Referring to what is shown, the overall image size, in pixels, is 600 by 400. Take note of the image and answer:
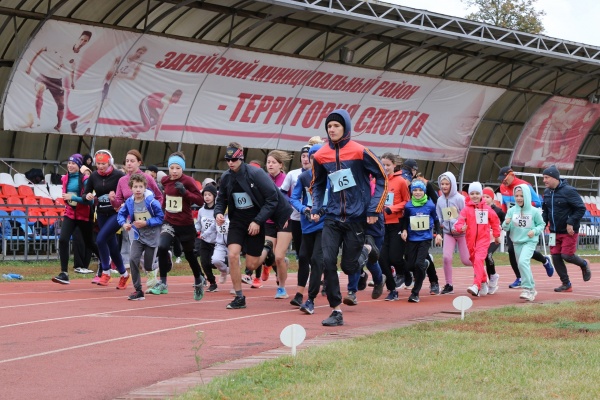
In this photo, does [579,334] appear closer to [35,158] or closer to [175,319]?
[175,319]

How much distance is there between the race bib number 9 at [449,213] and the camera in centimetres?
1487

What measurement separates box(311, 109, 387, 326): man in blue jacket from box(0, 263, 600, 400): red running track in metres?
0.64

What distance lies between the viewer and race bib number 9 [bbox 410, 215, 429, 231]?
1412 cm

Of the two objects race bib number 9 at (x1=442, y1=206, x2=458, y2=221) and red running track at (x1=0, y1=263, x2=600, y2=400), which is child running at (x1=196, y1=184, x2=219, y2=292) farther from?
race bib number 9 at (x1=442, y1=206, x2=458, y2=221)

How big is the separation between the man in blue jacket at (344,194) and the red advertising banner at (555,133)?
2991 cm

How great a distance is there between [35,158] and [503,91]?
17.2 m

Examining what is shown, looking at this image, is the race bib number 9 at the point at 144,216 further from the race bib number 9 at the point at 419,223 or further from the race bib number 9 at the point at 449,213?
the race bib number 9 at the point at 449,213

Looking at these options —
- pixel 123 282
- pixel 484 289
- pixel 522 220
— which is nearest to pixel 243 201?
pixel 123 282

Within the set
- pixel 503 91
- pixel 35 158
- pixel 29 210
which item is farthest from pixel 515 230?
pixel 503 91

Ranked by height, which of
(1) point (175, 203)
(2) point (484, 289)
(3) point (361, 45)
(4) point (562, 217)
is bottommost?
(2) point (484, 289)

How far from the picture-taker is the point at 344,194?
10852 mm

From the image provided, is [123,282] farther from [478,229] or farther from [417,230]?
[478,229]

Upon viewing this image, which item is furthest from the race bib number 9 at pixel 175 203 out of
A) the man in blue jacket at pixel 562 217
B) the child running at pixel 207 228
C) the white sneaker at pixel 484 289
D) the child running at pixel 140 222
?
the man in blue jacket at pixel 562 217

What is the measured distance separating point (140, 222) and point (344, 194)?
341 cm
